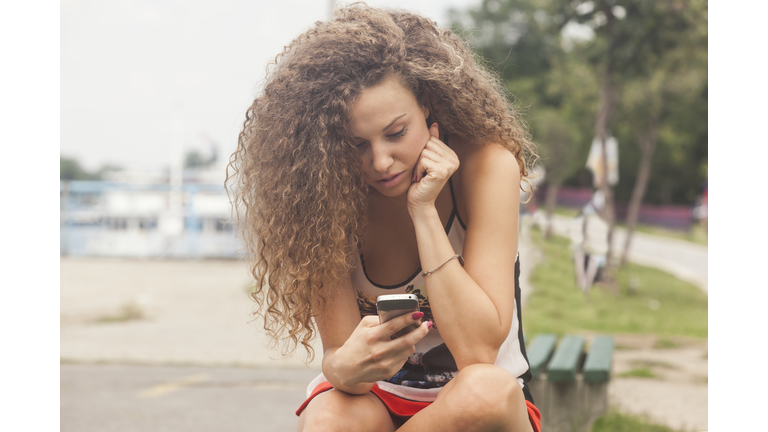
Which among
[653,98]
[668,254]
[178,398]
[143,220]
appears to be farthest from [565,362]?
[143,220]

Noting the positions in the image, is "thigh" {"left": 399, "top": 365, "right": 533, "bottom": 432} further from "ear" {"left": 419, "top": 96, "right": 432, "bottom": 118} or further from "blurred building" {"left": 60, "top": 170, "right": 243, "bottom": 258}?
"blurred building" {"left": 60, "top": 170, "right": 243, "bottom": 258}

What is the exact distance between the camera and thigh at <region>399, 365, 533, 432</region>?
1.57 metres

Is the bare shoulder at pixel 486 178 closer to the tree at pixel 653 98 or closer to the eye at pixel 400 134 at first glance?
the eye at pixel 400 134

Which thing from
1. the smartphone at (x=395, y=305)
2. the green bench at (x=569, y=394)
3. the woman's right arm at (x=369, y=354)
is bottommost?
the green bench at (x=569, y=394)

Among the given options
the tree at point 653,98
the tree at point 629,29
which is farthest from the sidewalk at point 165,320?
the tree at point 653,98

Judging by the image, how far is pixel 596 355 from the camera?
3.73 meters

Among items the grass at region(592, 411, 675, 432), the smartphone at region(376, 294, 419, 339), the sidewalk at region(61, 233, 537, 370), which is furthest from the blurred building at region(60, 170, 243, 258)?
the smartphone at region(376, 294, 419, 339)

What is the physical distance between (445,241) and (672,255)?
60.2ft

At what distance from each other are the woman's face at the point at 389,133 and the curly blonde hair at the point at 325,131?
0.09 ft

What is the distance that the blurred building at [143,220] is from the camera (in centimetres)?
1980

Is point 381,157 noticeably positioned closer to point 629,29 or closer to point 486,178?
point 486,178

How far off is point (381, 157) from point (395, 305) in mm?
386

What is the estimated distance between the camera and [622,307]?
909 centimetres

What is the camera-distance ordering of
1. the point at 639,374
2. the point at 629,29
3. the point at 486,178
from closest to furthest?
1. the point at 486,178
2. the point at 639,374
3. the point at 629,29
